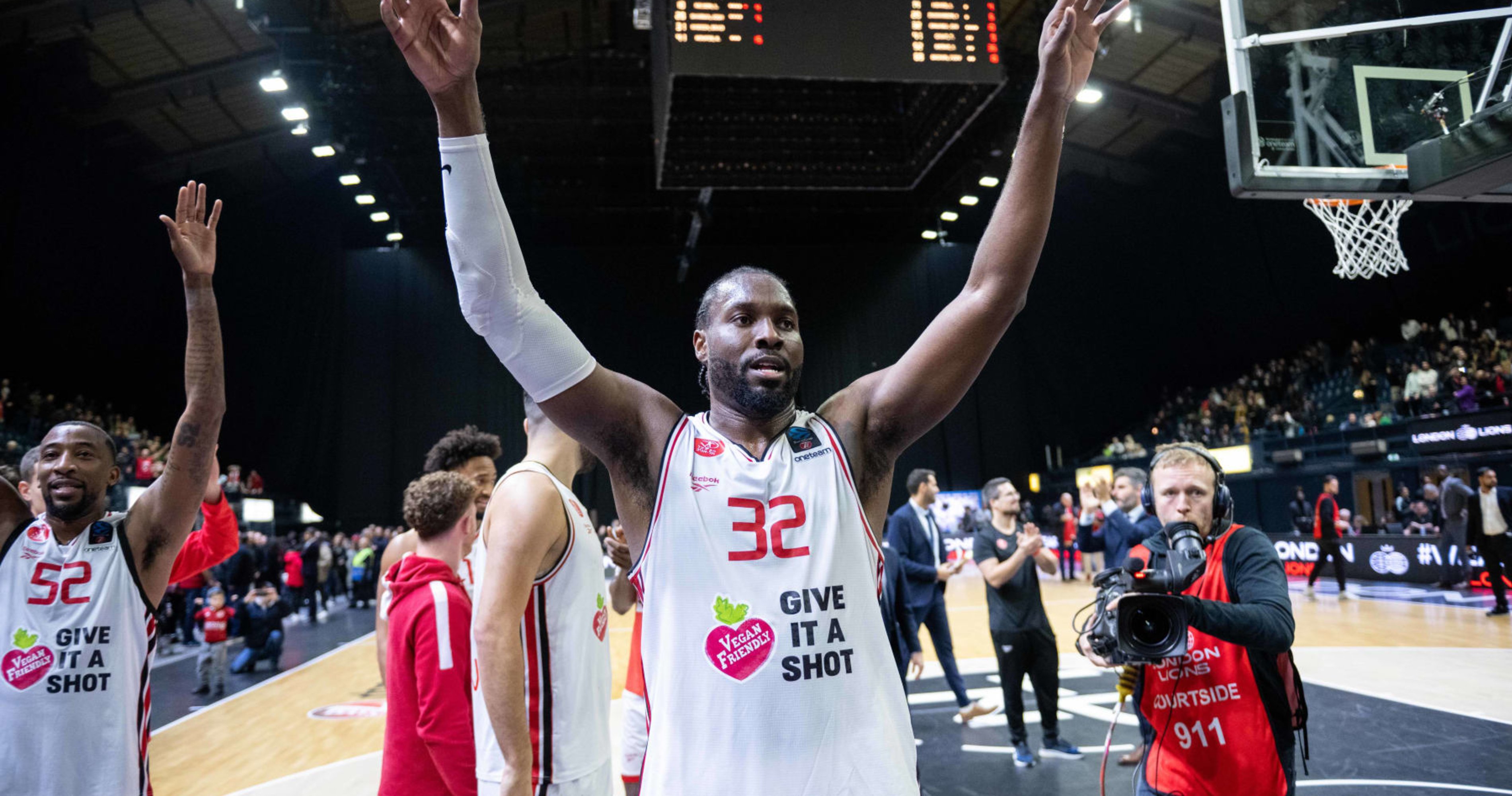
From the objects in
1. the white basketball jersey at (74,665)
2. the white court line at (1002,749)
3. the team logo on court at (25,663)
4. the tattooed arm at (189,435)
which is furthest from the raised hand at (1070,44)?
the white court line at (1002,749)

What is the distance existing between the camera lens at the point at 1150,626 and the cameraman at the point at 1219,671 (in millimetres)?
62

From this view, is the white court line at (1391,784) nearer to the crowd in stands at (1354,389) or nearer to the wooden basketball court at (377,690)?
the wooden basketball court at (377,690)

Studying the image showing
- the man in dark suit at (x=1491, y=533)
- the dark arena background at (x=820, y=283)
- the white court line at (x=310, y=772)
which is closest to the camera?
the white court line at (x=310, y=772)

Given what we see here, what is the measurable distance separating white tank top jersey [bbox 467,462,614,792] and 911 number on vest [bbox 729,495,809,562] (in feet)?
3.42

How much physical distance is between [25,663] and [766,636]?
219 centimetres

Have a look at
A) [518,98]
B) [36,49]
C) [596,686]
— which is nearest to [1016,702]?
[596,686]

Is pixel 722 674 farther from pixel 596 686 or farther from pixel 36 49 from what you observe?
pixel 36 49

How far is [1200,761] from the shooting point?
247cm

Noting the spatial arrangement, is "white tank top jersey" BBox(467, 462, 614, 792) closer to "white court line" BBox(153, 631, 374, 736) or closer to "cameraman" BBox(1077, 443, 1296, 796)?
"cameraman" BBox(1077, 443, 1296, 796)

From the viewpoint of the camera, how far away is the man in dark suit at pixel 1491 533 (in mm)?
9766

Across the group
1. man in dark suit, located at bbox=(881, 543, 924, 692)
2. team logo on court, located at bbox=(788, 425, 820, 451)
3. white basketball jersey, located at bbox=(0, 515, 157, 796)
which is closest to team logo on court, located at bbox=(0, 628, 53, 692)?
white basketball jersey, located at bbox=(0, 515, 157, 796)

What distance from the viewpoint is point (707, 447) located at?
5.74 feet

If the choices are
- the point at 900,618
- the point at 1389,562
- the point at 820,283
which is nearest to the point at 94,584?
the point at 900,618

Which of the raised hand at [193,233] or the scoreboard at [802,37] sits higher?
the scoreboard at [802,37]
